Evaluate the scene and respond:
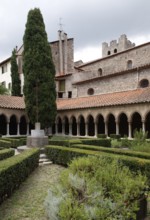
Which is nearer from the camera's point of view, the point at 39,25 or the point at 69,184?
the point at 69,184

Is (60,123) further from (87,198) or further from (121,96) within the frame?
(87,198)

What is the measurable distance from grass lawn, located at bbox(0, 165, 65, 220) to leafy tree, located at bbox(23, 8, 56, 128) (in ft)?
44.1

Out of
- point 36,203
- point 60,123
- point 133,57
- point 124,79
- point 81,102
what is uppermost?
point 133,57

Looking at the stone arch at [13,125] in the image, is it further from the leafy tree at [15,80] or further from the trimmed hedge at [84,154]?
the trimmed hedge at [84,154]

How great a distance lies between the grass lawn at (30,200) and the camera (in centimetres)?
608

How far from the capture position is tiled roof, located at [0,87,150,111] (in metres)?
20.5

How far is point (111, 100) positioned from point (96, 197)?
1806 cm

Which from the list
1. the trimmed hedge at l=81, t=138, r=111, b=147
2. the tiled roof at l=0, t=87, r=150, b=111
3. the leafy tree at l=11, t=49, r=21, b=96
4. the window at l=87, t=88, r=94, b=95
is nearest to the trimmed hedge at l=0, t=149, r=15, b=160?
the trimmed hedge at l=81, t=138, r=111, b=147

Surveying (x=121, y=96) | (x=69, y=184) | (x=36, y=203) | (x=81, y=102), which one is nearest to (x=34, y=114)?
(x=81, y=102)

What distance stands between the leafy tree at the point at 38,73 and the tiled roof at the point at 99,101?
250 cm

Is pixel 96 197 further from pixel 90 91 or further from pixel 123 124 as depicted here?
pixel 90 91

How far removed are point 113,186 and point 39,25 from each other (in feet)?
70.0

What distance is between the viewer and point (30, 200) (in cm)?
718

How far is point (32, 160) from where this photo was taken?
10.3 meters
